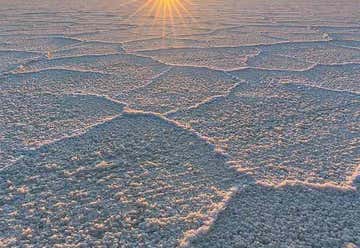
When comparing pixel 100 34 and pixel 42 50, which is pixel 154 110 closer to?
pixel 42 50

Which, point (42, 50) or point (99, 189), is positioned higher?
point (42, 50)

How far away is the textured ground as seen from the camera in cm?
86

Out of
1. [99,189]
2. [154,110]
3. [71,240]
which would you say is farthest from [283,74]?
[71,240]

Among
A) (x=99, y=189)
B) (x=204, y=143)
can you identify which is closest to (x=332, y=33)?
(x=204, y=143)

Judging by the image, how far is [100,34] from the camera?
337cm

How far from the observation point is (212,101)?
1.63 meters

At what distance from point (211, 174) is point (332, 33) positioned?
9.15 ft

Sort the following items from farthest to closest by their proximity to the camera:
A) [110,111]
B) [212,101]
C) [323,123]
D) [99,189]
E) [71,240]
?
1. [212,101]
2. [110,111]
3. [323,123]
4. [99,189]
5. [71,240]

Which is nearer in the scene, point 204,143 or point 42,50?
point 204,143

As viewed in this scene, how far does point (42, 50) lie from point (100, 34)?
0.81 metres

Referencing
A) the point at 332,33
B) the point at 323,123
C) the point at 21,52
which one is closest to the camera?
the point at 323,123

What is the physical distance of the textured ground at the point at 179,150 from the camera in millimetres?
863

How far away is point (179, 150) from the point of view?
121cm

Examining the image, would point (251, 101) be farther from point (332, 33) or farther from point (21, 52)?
point (332, 33)
